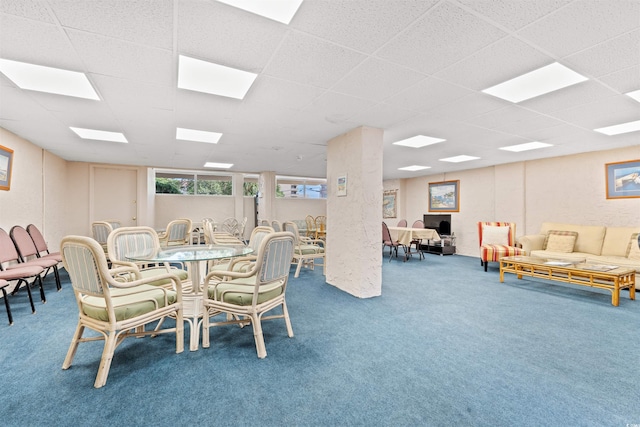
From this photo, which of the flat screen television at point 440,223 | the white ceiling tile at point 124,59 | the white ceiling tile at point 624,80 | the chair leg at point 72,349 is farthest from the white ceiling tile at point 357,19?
the flat screen television at point 440,223

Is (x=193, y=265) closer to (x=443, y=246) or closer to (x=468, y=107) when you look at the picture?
(x=468, y=107)

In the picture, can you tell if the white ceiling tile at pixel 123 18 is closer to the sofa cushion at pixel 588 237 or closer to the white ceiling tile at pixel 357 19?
the white ceiling tile at pixel 357 19

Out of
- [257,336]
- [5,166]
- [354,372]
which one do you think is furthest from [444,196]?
[5,166]

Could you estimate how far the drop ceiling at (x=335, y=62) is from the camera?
1749 millimetres

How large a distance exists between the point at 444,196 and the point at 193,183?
818 centimetres

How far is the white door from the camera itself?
7395 mm

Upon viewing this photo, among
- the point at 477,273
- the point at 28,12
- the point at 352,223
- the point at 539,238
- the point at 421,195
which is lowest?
the point at 477,273

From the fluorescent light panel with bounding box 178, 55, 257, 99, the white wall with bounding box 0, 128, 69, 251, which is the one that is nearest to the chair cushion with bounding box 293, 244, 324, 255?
the fluorescent light panel with bounding box 178, 55, 257, 99

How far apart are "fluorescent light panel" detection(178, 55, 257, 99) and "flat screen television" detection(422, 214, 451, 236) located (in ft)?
24.0

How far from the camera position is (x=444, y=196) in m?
8.91

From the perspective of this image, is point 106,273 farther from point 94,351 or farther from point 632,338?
point 632,338

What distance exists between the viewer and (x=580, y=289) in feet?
14.6

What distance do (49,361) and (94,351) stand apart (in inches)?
10.7

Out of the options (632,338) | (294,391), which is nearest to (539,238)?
(632,338)
